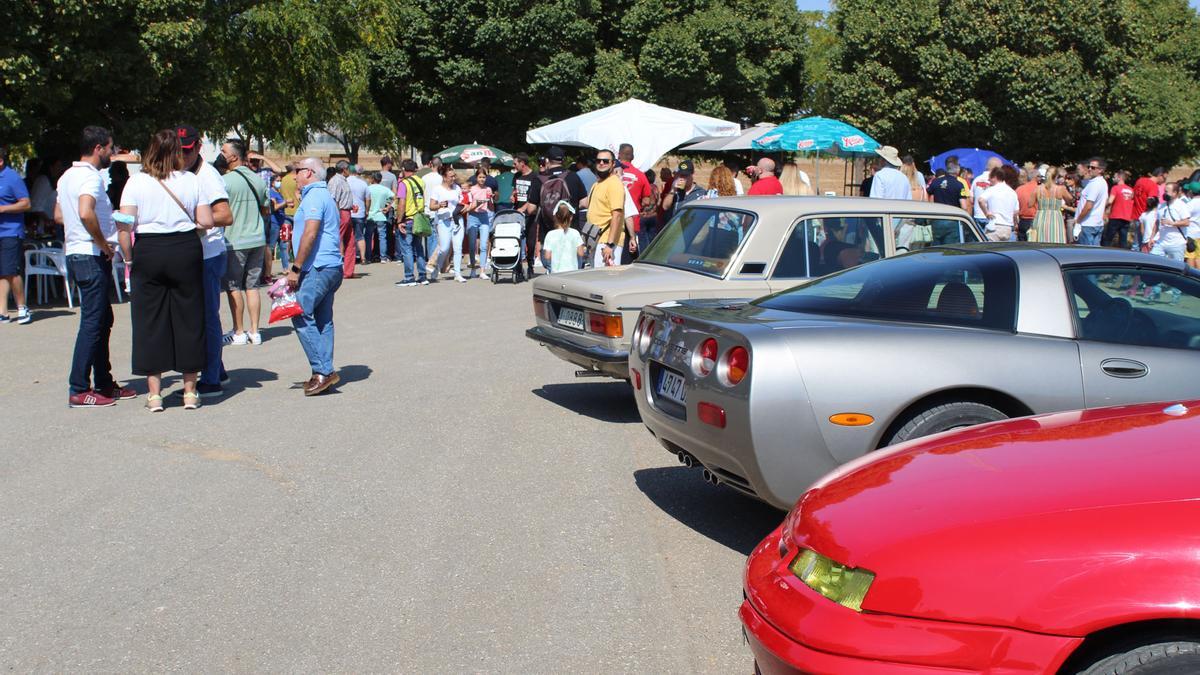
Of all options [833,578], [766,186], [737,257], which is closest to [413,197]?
[766,186]

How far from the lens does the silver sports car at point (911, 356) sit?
16.1ft

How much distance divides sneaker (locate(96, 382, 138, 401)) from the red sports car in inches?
261

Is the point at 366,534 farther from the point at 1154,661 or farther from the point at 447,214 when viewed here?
the point at 447,214

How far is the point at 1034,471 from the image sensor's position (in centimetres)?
323

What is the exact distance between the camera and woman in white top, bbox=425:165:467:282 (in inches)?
674

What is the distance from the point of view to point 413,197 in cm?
1786

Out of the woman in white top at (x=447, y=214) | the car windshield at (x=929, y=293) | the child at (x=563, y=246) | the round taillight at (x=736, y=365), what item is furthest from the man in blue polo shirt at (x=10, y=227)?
the round taillight at (x=736, y=365)

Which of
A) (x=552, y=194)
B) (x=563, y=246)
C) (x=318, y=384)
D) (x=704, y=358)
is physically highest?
(x=552, y=194)

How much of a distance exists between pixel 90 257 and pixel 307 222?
157 cm

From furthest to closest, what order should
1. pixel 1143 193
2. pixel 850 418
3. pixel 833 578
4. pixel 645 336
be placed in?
pixel 1143 193 < pixel 645 336 < pixel 850 418 < pixel 833 578

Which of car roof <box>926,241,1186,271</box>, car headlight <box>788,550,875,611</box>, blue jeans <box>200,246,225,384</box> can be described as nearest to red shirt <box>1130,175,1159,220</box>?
car roof <box>926,241,1186,271</box>

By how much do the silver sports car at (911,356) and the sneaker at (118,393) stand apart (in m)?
4.78

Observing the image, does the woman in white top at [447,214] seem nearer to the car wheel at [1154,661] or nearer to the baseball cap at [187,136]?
the baseball cap at [187,136]

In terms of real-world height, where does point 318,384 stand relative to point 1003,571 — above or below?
below
